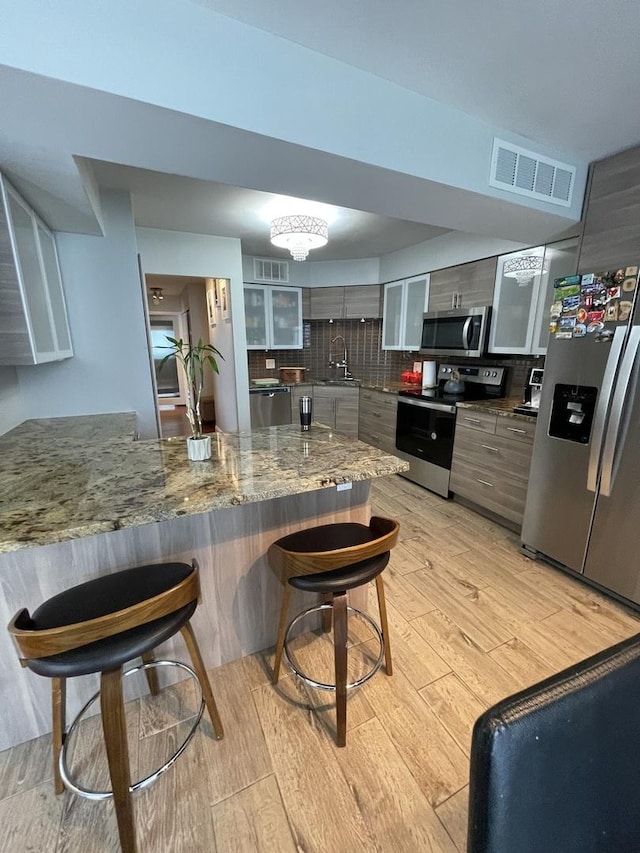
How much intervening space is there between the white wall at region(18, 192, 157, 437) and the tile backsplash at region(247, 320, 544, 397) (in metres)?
2.32

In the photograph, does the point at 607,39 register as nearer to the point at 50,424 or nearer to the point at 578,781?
the point at 578,781

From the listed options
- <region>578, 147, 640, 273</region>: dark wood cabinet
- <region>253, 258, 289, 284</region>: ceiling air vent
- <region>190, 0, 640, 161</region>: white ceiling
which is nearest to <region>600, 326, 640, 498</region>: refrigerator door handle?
<region>578, 147, 640, 273</region>: dark wood cabinet

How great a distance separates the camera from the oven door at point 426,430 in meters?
3.27

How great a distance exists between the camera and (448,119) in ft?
5.20

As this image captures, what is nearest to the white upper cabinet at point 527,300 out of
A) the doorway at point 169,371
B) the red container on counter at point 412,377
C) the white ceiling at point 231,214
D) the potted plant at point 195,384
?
the white ceiling at point 231,214

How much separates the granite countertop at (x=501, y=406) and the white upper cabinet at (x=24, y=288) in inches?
117

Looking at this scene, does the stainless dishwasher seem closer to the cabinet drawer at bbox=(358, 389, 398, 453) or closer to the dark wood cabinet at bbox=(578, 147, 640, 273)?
the cabinet drawer at bbox=(358, 389, 398, 453)

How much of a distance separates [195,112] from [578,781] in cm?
187

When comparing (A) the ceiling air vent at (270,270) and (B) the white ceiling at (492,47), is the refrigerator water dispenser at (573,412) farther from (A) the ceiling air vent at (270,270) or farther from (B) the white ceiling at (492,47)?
(A) the ceiling air vent at (270,270)

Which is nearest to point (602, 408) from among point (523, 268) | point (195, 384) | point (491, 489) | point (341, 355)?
point (491, 489)

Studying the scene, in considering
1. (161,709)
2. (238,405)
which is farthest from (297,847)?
(238,405)

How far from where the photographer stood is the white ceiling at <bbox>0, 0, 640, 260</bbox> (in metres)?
1.12

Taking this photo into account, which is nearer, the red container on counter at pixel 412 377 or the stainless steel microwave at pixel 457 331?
the stainless steel microwave at pixel 457 331

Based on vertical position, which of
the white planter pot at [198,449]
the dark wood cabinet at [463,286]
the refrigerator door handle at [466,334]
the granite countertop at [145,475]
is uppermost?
the dark wood cabinet at [463,286]
